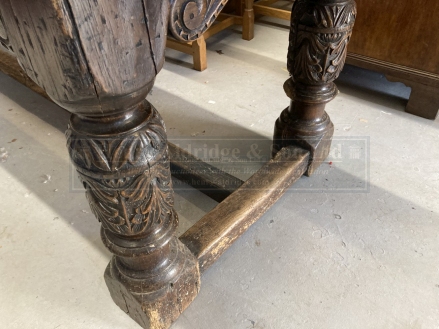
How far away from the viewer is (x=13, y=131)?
1.40 metres

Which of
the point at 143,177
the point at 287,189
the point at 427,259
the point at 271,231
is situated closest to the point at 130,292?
the point at 143,177

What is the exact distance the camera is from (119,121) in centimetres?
49

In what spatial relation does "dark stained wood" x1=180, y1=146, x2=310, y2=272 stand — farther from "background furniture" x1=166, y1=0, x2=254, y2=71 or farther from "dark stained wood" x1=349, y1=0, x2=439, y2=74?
"background furniture" x1=166, y1=0, x2=254, y2=71

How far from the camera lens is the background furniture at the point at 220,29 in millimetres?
1741

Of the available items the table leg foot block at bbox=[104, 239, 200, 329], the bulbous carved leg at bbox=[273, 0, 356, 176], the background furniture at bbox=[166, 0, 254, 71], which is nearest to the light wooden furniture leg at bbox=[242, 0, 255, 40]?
the background furniture at bbox=[166, 0, 254, 71]

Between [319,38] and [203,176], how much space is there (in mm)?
478

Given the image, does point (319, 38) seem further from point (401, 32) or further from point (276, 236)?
point (401, 32)

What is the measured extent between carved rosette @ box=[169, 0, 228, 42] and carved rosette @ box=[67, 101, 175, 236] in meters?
0.12

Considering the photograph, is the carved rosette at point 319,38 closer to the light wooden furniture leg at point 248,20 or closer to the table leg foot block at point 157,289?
the table leg foot block at point 157,289

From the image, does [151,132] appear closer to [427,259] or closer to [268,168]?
[268,168]

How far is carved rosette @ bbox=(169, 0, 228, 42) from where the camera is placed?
460mm

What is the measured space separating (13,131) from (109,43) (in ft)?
4.00

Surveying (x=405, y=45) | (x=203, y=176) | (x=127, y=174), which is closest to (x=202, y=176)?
(x=203, y=176)

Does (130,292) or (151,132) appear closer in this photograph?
(151,132)
